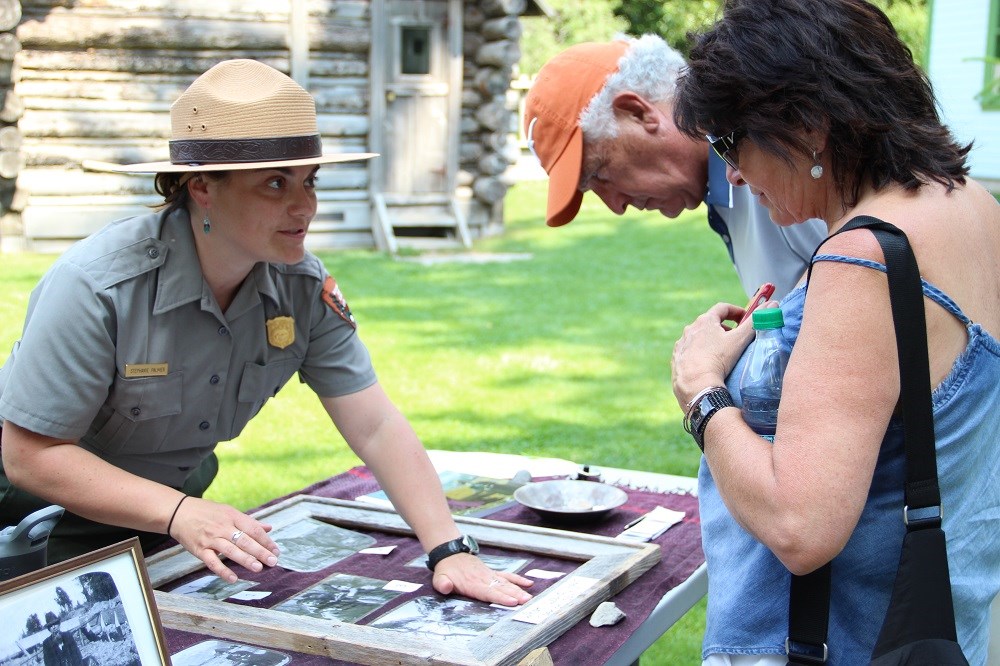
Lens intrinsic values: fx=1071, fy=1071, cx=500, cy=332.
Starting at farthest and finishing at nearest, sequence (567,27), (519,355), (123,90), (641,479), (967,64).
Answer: (567,27) < (967,64) < (123,90) < (519,355) < (641,479)

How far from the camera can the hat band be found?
7.20 feet

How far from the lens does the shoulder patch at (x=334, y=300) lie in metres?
2.54

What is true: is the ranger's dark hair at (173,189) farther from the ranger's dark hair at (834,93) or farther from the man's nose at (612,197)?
the ranger's dark hair at (834,93)

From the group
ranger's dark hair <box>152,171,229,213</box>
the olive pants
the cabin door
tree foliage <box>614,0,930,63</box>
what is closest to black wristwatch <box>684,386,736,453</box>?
ranger's dark hair <box>152,171,229,213</box>

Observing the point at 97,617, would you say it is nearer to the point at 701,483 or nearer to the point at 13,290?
the point at 701,483

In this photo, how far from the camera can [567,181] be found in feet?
8.70

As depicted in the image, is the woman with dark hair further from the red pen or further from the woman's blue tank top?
the red pen

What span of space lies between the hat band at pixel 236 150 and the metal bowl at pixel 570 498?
1056 mm

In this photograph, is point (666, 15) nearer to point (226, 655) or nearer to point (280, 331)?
point (280, 331)

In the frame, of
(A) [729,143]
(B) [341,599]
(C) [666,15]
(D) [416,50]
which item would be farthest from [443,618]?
(C) [666,15]

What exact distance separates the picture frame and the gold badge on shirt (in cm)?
47

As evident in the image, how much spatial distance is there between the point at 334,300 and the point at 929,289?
57.5 inches

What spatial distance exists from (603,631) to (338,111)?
9825mm

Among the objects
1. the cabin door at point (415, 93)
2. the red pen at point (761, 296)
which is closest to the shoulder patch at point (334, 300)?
the red pen at point (761, 296)
